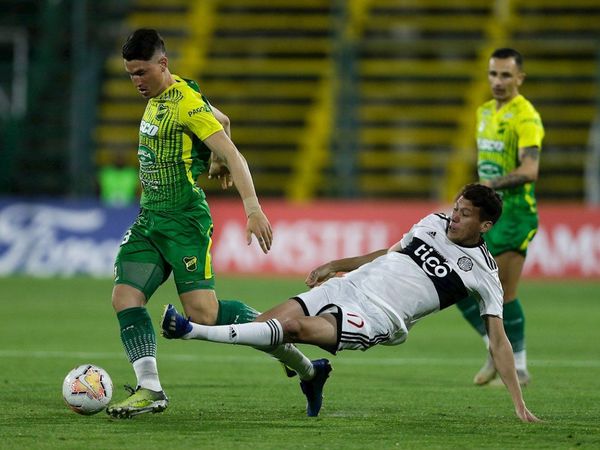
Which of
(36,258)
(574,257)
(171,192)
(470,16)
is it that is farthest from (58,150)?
(171,192)

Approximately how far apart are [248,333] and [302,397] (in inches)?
69.7

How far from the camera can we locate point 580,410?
7.88 m

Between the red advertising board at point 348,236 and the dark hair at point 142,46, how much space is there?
1278 cm

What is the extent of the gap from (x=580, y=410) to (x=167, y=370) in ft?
Answer: 11.5

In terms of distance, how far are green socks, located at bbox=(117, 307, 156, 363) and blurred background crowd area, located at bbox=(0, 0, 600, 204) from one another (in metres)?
16.5

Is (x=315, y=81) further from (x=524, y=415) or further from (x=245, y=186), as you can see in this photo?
(x=524, y=415)

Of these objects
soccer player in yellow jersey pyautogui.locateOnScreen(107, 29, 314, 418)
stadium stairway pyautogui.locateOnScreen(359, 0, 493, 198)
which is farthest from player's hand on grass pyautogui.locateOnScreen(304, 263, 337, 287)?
stadium stairway pyautogui.locateOnScreen(359, 0, 493, 198)

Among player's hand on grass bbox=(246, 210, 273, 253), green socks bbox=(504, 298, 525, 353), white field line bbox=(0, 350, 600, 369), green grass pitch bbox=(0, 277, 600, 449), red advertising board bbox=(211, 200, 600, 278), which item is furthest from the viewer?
red advertising board bbox=(211, 200, 600, 278)

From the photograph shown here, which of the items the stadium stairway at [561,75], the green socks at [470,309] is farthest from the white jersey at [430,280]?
the stadium stairway at [561,75]

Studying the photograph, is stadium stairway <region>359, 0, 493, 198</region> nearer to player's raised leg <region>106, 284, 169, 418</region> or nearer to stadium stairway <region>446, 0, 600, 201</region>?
stadium stairway <region>446, 0, 600, 201</region>

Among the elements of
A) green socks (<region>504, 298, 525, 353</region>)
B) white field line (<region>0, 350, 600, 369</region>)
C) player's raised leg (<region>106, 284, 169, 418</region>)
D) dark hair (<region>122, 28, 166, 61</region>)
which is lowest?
white field line (<region>0, 350, 600, 369</region>)

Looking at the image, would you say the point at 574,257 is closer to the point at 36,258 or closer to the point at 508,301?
the point at 36,258

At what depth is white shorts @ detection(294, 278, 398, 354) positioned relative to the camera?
279 inches

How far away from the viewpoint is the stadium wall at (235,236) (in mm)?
20391
